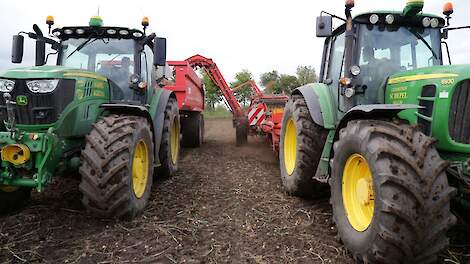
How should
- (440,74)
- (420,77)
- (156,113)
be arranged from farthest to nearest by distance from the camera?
(156,113)
(420,77)
(440,74)

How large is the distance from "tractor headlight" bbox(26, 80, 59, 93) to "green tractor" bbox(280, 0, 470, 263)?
9.29 ft

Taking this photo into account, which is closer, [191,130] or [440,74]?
[440,74]

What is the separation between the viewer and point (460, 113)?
3.30 m

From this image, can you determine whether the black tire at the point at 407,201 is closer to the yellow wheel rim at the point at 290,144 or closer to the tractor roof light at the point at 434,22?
the tractor roof light at the point at 434,22

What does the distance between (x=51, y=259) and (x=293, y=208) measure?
8.60 feet

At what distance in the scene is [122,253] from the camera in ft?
11.3

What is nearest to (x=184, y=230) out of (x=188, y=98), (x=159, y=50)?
(x=159, y=50)

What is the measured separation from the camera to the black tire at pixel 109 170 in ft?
12.5

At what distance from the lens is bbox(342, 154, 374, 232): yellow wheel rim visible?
3355mm

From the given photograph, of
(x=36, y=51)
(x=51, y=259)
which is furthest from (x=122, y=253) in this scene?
(x=36, y=51)

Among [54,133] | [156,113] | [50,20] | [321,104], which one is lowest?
[54,133]

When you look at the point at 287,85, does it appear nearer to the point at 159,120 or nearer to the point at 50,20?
the point at 159,120

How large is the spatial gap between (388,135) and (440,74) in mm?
895

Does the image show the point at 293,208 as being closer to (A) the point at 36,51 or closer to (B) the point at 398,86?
(B) the point at 398,86
